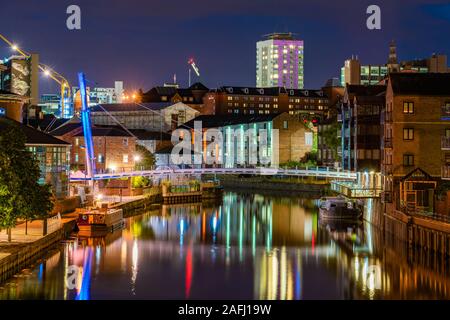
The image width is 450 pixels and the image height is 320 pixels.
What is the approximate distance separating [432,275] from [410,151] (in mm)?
14315

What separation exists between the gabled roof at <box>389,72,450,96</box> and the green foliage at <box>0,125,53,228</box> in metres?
20.8

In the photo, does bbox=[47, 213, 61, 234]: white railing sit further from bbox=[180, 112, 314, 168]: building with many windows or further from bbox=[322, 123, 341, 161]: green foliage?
bbox=[180, 112, 314, 168]: building with many windows

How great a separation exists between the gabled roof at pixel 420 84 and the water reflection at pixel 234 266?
27.3 ft

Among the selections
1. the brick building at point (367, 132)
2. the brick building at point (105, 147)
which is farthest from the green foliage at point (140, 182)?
the brick building at point (367, 132)

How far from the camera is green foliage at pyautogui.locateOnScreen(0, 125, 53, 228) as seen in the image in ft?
109

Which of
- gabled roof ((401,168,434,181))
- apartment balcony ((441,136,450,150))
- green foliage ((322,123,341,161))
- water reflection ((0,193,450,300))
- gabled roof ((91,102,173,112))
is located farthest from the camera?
gabled roof ((91,102,173,112))

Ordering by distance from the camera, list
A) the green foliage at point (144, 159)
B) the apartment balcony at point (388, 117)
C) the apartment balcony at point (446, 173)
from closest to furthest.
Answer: the apartment balcony at point (446, 173) → the apartment balcony at point (388, 117) → the green foliage at point (144, 159)

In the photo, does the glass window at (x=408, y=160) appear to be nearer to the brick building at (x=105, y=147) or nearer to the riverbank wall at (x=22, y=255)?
the riverbank wall at (x=22, y=255)

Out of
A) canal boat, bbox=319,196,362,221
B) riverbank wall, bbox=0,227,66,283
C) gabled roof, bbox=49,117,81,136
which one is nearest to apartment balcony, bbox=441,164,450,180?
canal boat, bbox=319,196,362,221

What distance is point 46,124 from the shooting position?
311 feet

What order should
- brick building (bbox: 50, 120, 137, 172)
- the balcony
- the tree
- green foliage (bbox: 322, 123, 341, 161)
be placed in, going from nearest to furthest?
the tree
the balcony
brick building (bbox: 50, 120, 137, 172)
green foliage (bbox: 322, 123, 341, 161)

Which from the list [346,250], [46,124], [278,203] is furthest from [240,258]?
[46,124]

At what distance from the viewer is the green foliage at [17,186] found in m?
33.4
